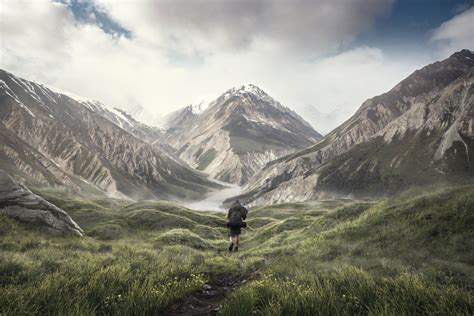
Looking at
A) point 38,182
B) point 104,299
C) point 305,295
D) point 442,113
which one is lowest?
point 38,182

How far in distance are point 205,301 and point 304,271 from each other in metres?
3.18

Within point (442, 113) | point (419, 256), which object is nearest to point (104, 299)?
point (419, 256)

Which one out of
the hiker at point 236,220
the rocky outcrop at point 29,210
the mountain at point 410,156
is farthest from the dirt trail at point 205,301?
the mountain at point 410,156

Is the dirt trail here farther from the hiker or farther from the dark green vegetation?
the hiker

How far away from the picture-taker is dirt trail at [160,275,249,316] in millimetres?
6805

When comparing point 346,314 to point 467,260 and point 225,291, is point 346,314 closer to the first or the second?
point 225,291

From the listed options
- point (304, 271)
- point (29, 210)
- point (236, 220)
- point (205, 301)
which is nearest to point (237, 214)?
point (236, 220)

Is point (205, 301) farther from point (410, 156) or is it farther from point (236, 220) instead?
point (410, 156)

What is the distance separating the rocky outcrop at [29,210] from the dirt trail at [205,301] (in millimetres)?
13434

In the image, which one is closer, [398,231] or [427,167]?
[398,231]

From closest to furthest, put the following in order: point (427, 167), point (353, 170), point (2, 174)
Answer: point (2, 174) < point (427, 167) < point (353, 170)

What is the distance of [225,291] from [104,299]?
4479 mm

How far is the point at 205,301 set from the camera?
8070 mm

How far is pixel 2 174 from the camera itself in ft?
68.2
